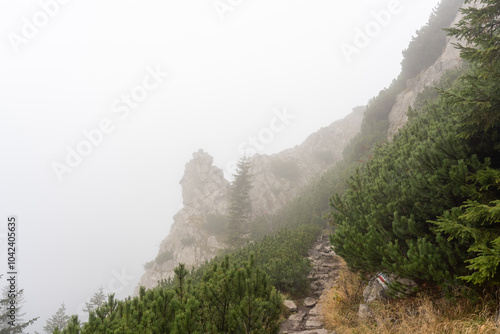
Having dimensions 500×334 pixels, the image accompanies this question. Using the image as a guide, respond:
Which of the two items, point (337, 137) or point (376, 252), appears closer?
point (376, 252)

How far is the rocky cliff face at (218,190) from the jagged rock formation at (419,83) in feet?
50.9

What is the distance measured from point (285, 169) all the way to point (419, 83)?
1900 cm

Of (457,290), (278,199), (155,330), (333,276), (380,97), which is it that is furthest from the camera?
(278,199)

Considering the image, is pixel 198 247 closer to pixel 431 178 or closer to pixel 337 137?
pixel 431 178

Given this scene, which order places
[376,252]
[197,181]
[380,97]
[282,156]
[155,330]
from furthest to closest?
1. [282,156]
2. [197,181]
3. [380,97]
4. [376,252]
5. [155,330]

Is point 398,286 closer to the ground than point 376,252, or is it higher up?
closer to the ground

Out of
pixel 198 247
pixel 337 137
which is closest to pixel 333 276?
pixel 198 247

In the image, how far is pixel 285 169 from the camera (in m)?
36.1

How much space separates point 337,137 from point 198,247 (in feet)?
94.3

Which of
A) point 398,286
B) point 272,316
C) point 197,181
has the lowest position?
point 398,286

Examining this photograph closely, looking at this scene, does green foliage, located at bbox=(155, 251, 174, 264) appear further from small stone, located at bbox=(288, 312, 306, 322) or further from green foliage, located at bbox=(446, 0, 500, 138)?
green foliage, located at bbox=(446, 0, 500, 138)

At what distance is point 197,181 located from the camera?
36781 mm

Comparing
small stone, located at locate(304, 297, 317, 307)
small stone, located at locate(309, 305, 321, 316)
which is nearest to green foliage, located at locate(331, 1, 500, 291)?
small stone, located at locate(309, 305, 321, 316)

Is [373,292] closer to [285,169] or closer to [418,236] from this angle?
[418,236]
